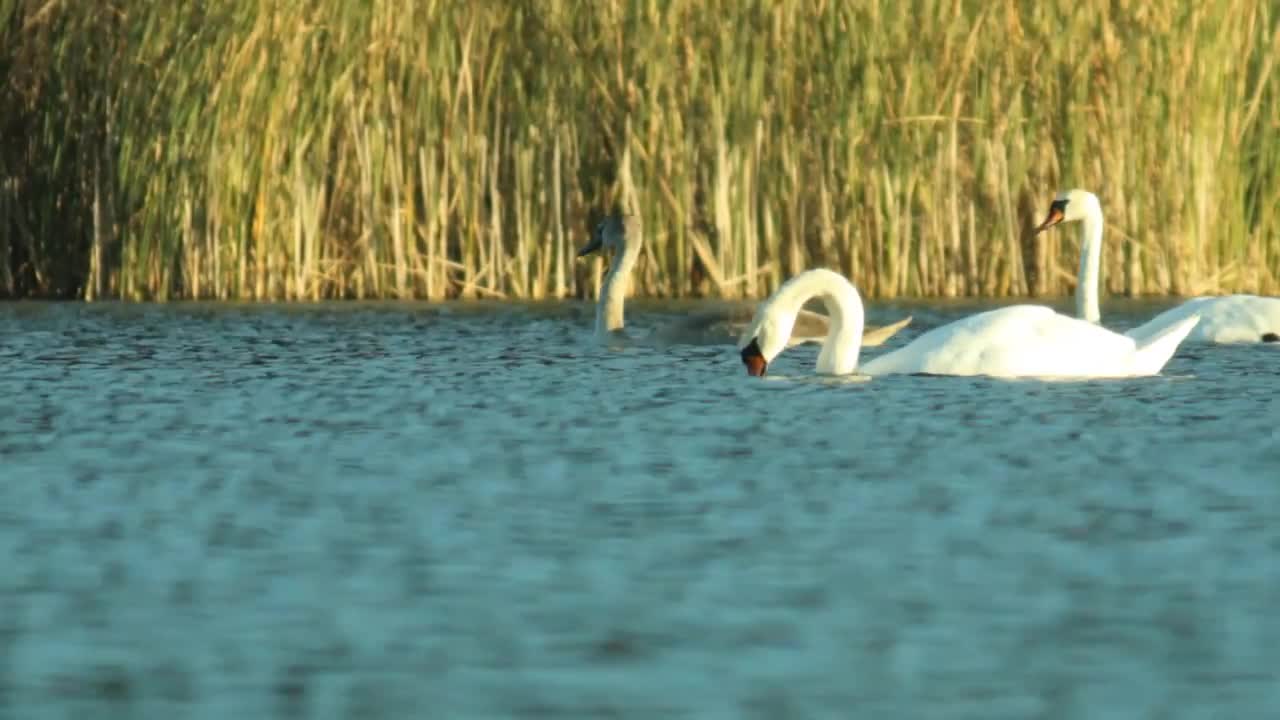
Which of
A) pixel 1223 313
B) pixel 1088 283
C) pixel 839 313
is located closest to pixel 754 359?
pixel 839 313

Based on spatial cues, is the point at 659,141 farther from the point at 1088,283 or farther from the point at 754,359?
the point at 754,359

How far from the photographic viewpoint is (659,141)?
17125 mm

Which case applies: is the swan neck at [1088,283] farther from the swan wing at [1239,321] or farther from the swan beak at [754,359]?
the swan beak at [754,359]

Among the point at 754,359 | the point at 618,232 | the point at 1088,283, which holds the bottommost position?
the point at 754,359

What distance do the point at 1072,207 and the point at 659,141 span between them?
3116 mm

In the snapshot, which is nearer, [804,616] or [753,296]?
[804,616]

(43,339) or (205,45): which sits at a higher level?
(205,45)

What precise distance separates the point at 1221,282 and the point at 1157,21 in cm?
180

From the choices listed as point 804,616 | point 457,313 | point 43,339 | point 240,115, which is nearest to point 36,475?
point 804,616

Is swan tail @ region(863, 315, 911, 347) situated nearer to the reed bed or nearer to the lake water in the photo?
the lake water

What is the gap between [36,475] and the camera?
7.91 meters

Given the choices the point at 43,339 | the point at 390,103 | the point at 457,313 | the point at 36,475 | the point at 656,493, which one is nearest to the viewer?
the point at 656,493

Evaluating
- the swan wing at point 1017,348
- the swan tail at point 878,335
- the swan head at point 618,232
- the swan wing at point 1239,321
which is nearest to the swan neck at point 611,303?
the swan head at point 618,232

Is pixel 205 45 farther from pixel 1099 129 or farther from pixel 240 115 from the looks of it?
pixel 1099 129
